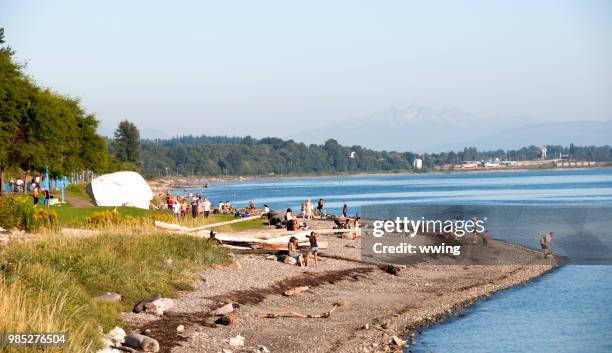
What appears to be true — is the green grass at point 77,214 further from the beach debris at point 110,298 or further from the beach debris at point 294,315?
the beach debris at point 110,298

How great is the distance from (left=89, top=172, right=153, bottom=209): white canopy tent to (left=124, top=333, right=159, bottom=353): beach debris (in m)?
41.5

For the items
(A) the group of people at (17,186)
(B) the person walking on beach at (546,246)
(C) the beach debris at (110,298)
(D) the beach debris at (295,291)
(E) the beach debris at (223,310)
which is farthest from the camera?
(A) the group of people at (17,186)

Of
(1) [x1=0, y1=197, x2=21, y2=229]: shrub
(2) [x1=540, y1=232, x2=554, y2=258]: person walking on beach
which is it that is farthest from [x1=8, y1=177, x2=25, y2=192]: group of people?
(2) [x1=540, y1=232, x2=554, y2=258]: person walking on beach

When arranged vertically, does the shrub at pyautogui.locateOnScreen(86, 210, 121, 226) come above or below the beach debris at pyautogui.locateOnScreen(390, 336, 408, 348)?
above

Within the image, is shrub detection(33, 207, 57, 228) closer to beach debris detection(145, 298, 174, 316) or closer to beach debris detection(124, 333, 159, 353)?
beach debris detection(145, 298, 174, 316)

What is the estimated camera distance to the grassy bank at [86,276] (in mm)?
16516

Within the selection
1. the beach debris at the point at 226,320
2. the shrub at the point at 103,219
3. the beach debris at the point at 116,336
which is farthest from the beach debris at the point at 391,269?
the beach debris at the point at 116,336

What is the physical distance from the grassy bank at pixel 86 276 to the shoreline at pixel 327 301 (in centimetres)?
A: 86

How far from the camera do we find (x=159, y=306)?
2231 cm

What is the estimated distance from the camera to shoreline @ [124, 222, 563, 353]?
21.6m

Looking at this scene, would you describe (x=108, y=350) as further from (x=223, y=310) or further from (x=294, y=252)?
(x=294, y=252)

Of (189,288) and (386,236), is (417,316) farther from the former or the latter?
(386,236)

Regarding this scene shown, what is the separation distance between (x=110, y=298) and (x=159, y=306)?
1272mm

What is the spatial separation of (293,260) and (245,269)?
3675 millimetres
